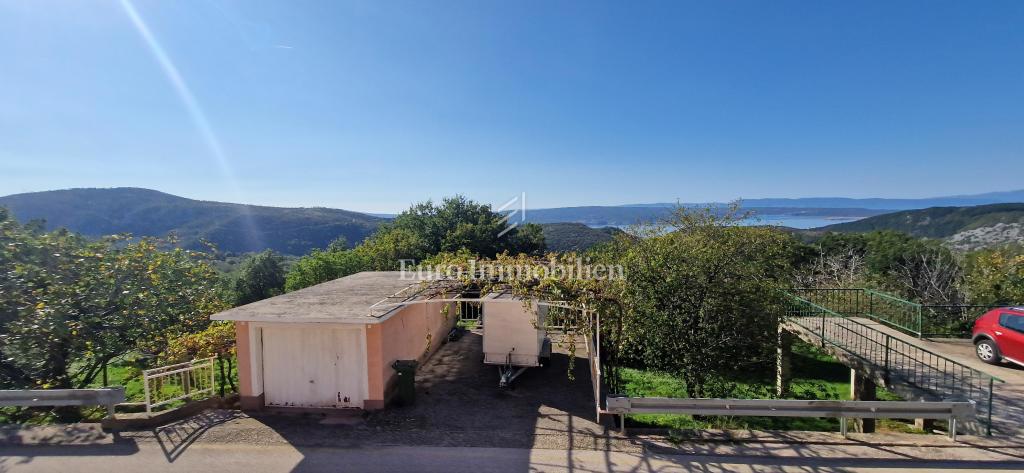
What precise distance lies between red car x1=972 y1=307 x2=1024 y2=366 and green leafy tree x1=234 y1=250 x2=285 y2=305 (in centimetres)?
3579

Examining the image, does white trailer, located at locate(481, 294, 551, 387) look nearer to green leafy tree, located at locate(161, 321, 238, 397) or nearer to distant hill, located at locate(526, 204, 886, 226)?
green leafy tree, located at locate(161, 321, 238, 397)

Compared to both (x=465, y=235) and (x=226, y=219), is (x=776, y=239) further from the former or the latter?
(x=226, y=219)

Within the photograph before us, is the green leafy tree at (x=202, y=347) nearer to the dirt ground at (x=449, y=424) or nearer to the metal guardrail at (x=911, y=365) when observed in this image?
the dirt ground at (x=449, y=424)

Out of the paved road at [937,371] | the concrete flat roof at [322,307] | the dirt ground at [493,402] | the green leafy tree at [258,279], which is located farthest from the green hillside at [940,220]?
the green leafy tree at [258,279]

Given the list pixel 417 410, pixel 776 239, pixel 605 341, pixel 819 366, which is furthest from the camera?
pixel 776 239

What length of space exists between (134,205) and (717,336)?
113822mm

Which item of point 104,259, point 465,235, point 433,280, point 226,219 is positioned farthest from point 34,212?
point 433,280

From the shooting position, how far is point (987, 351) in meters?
9.80

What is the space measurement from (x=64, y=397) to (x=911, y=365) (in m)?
16.8

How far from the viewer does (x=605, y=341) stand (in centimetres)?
992

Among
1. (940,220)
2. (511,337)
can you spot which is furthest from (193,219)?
(940,220)

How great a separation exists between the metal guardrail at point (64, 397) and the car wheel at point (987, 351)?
1817 centimetres

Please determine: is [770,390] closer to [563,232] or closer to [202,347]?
[202,347]

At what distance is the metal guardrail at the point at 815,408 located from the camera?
6.70m
